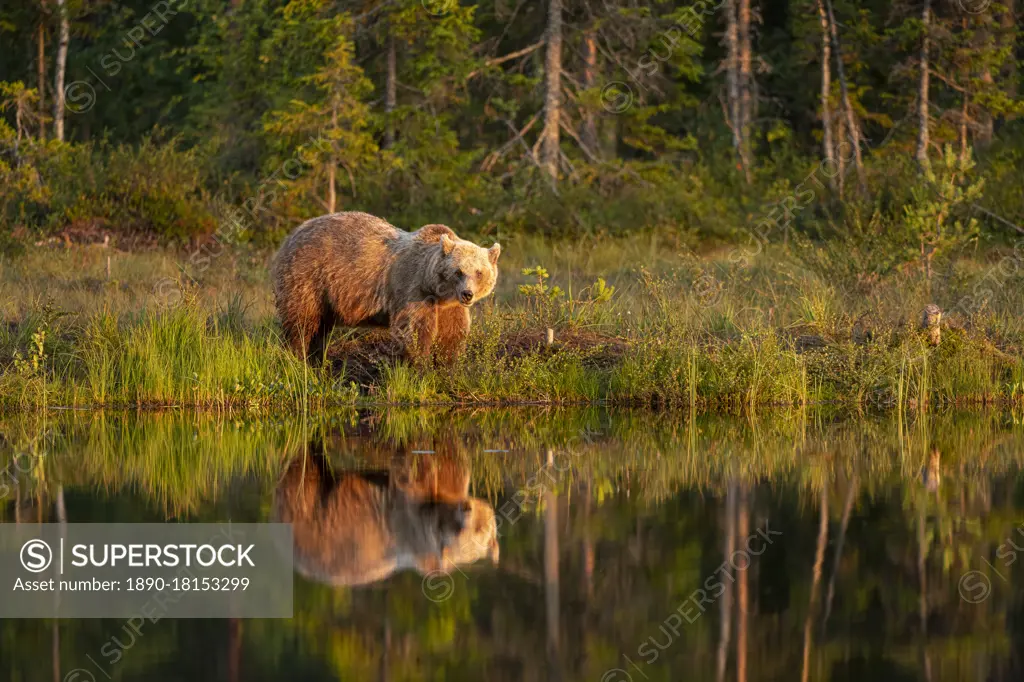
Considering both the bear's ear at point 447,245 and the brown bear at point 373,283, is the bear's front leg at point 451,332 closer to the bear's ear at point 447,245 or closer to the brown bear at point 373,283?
the brown bear at point 373,283

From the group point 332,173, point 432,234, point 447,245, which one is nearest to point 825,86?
point 332,173

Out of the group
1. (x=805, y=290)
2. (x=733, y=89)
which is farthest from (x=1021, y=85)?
(x=805, y=290)

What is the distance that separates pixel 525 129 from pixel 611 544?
61.5 ft

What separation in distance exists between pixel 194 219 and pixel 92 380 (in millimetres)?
11088

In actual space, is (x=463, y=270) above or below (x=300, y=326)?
above

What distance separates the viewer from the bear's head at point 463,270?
40.7 ft

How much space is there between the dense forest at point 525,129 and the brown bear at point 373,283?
8043 millimetres

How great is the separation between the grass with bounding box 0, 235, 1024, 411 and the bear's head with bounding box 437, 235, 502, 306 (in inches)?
35.7

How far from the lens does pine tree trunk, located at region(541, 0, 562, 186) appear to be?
2591 cm

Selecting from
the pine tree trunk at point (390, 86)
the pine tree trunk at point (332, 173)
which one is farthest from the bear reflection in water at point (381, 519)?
the pine tree trunk at point (390, 86)

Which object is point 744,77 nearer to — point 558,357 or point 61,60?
point 61,60

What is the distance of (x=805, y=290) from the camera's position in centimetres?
1636

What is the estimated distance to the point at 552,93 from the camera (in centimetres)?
2617

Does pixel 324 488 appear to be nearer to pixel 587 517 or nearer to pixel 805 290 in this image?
pixel 587 517
